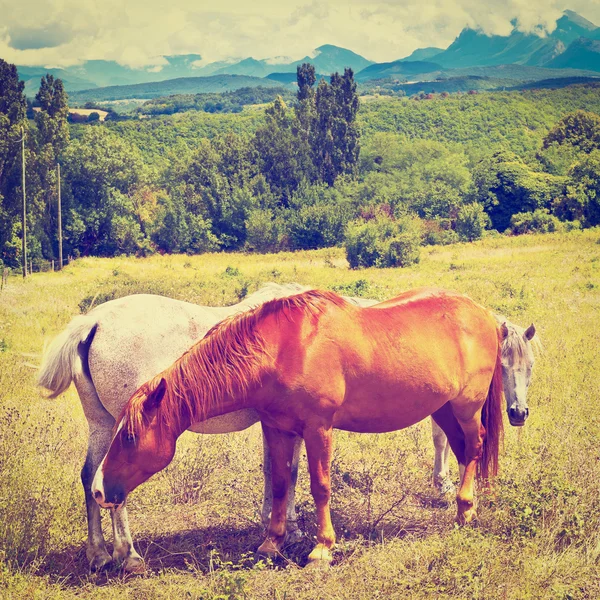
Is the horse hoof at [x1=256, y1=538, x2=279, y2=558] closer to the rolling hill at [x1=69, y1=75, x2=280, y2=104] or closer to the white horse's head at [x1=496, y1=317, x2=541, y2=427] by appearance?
the white horse's head at [x1=496, y1=317, x2=541, y2=427]

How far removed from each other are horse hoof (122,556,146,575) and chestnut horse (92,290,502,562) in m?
0.58

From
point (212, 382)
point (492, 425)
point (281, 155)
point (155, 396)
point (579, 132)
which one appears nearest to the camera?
point (155, 396)

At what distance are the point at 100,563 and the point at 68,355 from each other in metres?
1.41

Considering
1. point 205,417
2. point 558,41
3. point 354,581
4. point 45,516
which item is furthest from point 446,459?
point 558,41

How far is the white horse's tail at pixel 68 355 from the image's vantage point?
453 centimetres

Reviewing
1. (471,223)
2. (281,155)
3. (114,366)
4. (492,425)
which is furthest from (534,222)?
Result: (114,366)

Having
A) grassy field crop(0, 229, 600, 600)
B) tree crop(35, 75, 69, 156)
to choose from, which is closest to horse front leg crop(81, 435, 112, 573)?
grassy field crop(0, 229, 600, 600)

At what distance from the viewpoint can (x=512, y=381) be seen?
586 centimetres

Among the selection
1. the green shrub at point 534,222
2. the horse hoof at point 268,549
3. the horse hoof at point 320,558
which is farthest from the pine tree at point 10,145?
the horse hoof at point 320,558

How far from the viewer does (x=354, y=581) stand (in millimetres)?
4062

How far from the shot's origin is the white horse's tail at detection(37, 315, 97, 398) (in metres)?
4.53

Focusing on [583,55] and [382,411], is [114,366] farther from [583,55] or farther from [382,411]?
[583,55]

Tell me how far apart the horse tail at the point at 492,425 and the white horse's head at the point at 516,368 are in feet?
1.52

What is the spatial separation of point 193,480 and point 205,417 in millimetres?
1678
